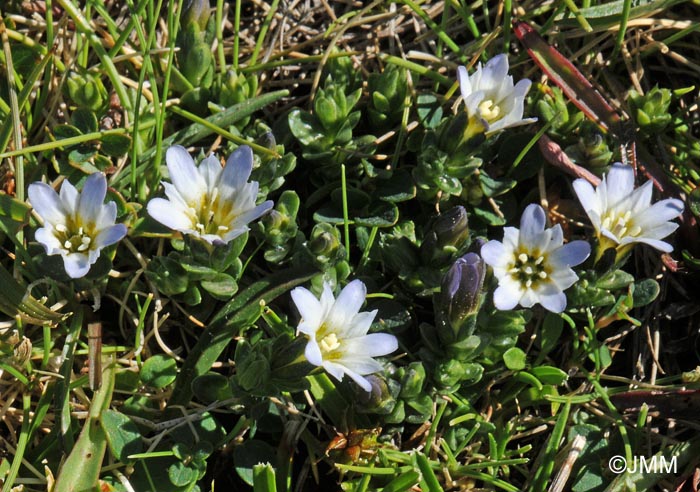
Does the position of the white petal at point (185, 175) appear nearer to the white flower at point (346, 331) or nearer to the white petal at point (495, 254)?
the white flower at point (346, 331)

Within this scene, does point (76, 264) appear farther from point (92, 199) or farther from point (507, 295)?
point (507, 295)

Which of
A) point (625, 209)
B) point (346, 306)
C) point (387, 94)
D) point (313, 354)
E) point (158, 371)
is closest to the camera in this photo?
point (313, 354)

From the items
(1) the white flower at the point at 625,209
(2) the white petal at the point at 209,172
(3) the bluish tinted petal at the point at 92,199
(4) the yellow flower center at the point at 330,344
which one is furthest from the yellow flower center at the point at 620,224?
(3) the bluish tinted petal at the point at 92,199

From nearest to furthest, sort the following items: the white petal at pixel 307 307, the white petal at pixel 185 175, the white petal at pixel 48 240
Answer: the white petal at pixel 307 307 → the white petal at pixel 48 240 → the white petal at pixel 185 175

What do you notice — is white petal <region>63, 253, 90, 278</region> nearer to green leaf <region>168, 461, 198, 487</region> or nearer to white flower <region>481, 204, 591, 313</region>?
green leaf <region>168, 461, 198, 487</region>

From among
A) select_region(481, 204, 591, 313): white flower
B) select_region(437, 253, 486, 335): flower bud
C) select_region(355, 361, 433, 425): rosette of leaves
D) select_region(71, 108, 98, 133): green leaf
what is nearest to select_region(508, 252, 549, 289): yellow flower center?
select_region(481, 204, 591, 313): white flower

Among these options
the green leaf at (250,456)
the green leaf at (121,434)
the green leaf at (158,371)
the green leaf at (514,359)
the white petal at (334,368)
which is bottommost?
the green leaf at (250,456)

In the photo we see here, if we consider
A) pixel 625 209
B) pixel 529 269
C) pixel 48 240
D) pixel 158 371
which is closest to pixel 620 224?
pixel 625 209
